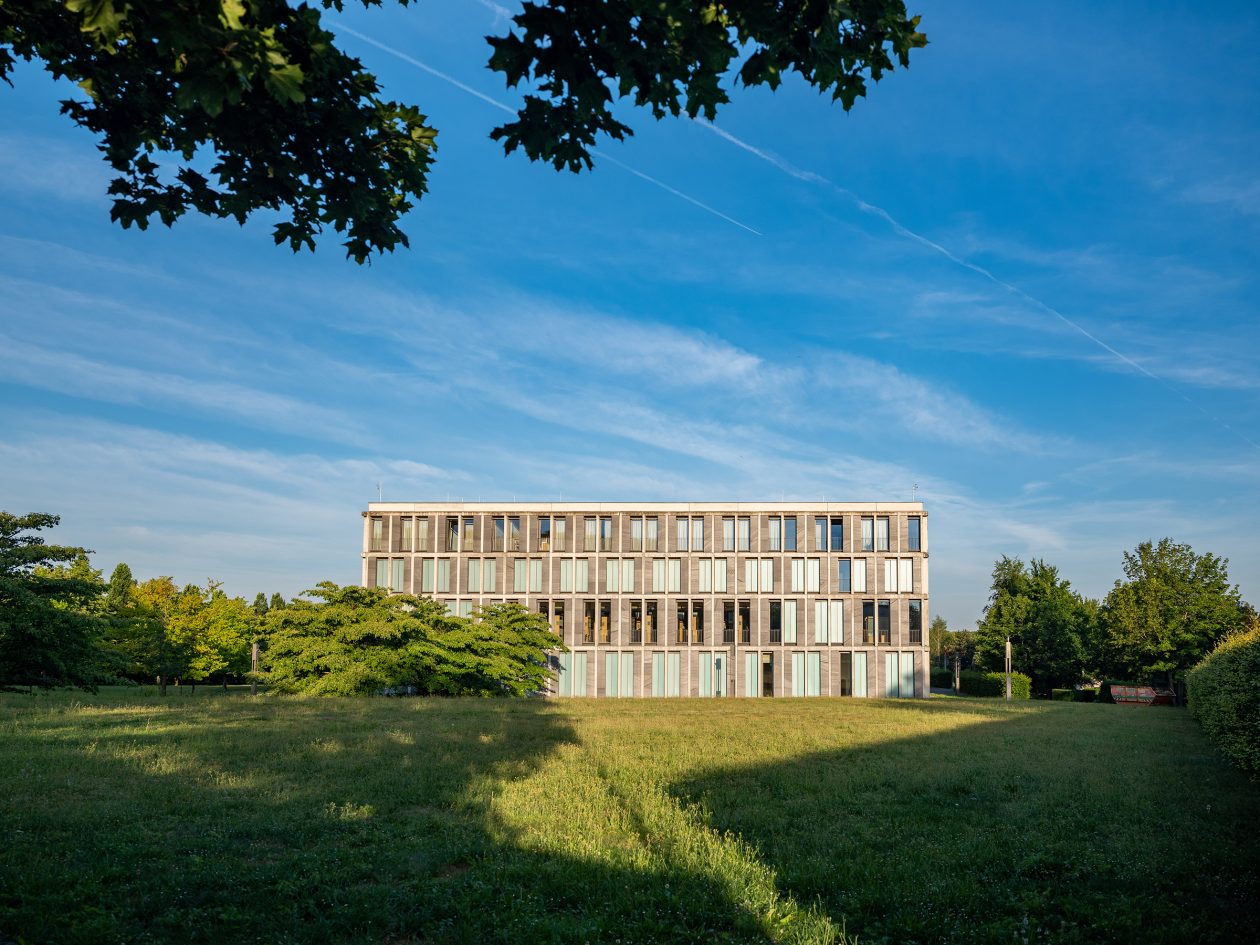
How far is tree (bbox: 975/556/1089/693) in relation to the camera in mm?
72000

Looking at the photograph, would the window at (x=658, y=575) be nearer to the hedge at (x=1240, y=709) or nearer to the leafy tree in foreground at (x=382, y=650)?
the leafy tree in foreground at (x=382, y=650)

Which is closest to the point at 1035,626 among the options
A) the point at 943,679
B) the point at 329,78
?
the point at 943,679

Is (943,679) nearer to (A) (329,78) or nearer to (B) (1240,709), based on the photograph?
(B) (1240,709)

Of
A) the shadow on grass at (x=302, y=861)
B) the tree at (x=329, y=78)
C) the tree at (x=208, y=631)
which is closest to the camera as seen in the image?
the tree at (x=329, y=78)

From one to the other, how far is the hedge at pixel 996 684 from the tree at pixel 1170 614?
23.7 ft

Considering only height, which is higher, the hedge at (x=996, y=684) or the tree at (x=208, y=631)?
the tree at (x=208, y=631)

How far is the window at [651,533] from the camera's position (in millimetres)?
67438

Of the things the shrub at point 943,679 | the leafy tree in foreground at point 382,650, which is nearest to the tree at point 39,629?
the leafy tree in foreground at point 382,650

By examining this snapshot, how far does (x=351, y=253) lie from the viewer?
859 centimetres

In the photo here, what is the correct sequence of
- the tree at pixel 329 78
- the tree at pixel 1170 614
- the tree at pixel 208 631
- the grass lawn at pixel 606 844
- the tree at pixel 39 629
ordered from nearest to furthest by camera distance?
1. the tree at pixel 329 78
2. the grass lawn at pixel 606 844
3. the tree at pixel 39 629
4. the tree at pixel 208 631
5. the tree at pixel 1170 614

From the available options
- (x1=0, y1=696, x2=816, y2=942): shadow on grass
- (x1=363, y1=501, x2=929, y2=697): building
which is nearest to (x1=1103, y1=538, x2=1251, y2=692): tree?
(x1=363, y1=501, x2=929, y2=697): building

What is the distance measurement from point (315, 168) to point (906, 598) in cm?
6407

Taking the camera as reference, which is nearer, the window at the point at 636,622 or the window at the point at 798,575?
the window at the point at 798,575

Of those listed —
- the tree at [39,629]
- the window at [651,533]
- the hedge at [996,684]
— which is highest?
the window at [651,533]
